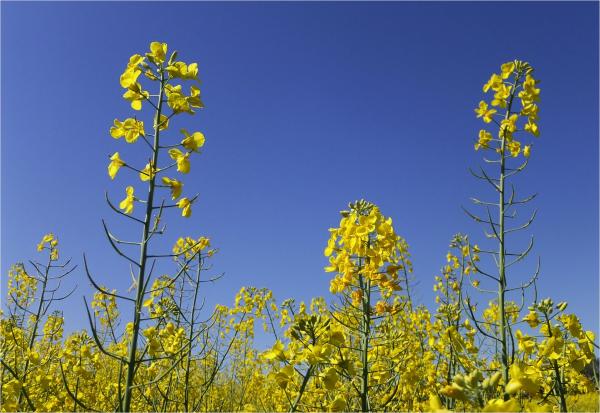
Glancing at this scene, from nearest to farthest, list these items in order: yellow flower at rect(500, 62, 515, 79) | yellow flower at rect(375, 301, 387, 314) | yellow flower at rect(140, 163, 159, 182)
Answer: yellow flower at rect(140, 163, 159, 182)
yellow flower at rect(375, 301, 387, 314)
yellow flower at rect(500, 62, 515, 79)

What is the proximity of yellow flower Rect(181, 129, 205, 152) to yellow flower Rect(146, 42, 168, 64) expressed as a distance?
1.54ft

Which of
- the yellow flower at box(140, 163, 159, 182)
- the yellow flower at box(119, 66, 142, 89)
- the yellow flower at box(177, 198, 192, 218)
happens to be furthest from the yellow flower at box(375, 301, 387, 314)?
the yellow flower at box(119, 66, 142, 89)

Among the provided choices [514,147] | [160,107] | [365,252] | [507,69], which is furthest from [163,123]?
[507,69]

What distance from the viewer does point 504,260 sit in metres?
3.56

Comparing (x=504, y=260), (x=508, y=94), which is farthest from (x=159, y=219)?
(x=508, y=94)

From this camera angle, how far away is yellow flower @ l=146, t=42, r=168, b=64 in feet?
8.83

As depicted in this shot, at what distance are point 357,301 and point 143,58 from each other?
222 centimetres

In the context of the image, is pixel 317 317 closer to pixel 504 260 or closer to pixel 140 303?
pixel 140 303

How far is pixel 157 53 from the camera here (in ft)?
8.86

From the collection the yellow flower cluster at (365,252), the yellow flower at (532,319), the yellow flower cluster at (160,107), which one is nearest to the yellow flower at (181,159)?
the yellow flower cluster at (160,107)

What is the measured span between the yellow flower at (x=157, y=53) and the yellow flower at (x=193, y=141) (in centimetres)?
47

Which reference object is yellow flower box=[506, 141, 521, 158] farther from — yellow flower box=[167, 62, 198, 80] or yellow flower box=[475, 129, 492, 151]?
yellow flower box=[167, 62, 198, 80]

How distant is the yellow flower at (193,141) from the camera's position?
8.84ft

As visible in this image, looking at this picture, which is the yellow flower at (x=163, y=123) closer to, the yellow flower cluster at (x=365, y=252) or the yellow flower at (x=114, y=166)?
the yellow flower at (x=114, y=166)
